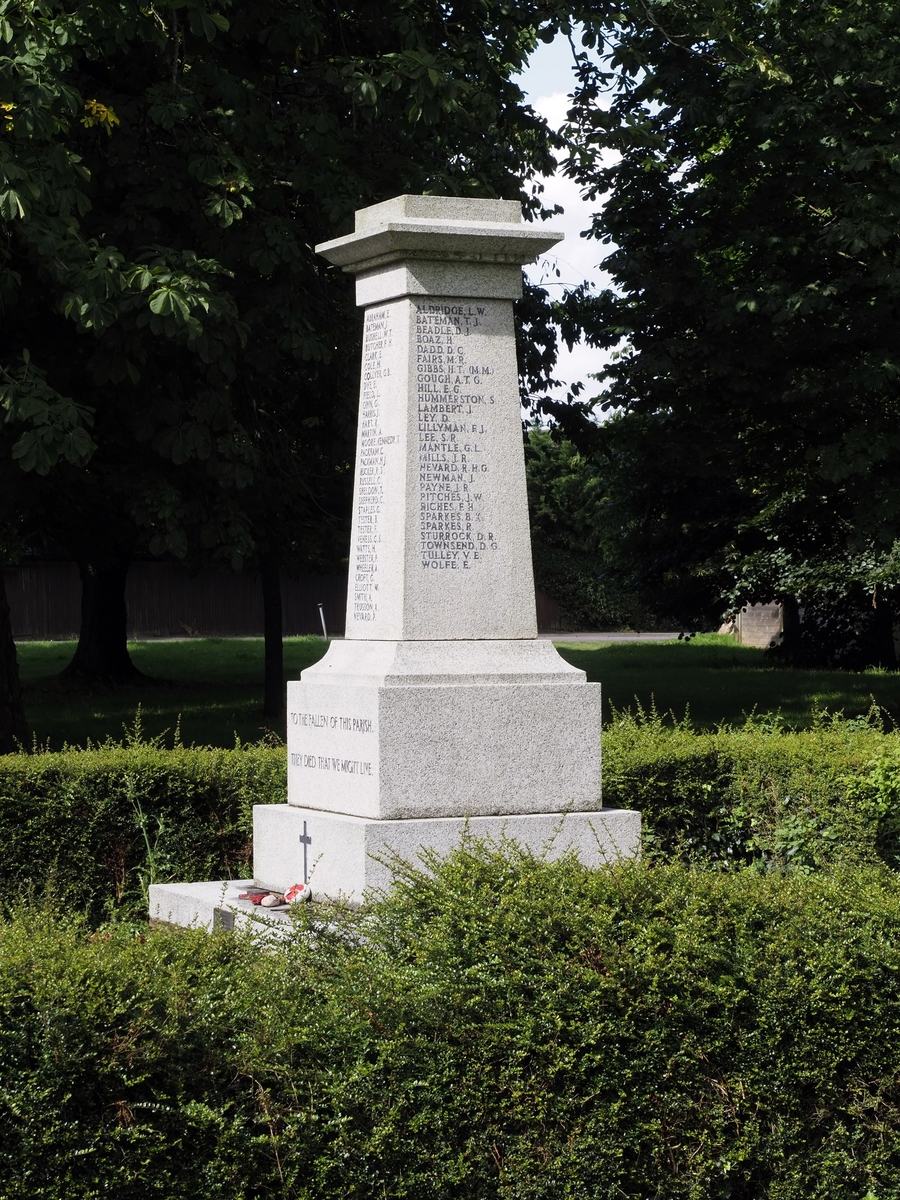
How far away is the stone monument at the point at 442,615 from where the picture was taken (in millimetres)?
6797

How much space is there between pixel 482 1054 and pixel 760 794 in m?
4.66

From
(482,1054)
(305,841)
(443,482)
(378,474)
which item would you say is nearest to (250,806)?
(305,841)

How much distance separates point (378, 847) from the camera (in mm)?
6570

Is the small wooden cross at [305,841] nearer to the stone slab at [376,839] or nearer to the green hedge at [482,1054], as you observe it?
the stone slab at [376,839]

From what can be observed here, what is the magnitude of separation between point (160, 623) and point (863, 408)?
35353 millimetres

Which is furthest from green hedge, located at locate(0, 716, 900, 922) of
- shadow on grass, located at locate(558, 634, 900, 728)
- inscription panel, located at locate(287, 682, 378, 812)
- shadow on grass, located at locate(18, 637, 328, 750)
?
shadow on grass, located at locate(558, 634, 900, 728)

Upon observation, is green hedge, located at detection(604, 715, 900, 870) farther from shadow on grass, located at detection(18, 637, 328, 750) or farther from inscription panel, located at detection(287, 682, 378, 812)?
shadow on grass, located at detection(18, 637, 328, 750)

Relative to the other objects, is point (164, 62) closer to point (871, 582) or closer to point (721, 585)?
point (871, 582)

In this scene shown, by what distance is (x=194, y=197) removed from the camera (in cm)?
1246

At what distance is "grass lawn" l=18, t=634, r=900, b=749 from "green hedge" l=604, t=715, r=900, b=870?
4832mm

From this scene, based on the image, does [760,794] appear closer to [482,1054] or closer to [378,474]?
[378,474]

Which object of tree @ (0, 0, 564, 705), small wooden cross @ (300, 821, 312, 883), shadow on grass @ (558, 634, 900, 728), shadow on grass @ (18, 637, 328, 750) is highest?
tree @ (0, 0, 564, 705)

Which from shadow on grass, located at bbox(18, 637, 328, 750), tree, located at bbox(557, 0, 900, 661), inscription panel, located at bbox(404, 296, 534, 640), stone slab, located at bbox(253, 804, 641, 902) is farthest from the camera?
shadow on grass, located at bbox(18, 637, 328, 750)

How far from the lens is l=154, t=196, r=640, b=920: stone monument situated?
22.3 feet
